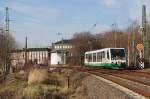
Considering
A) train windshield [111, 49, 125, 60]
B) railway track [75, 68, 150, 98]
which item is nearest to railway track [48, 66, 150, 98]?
railway track [75, 68, 150, 98]

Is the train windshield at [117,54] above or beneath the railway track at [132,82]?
above

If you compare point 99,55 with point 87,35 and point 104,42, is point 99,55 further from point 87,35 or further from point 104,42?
point 87,35

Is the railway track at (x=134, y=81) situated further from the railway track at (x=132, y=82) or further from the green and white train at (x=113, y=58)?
the green and white train at (x=113, y=58)

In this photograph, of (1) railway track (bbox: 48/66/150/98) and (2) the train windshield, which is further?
(2) the train windshield

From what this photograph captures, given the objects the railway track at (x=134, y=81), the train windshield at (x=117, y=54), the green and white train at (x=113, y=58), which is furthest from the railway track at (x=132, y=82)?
the train windshield at (x=117, y=54)

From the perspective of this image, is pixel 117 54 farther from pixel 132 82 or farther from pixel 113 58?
pixel 132 82

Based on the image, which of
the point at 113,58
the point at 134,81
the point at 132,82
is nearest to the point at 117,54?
the point at 113,58

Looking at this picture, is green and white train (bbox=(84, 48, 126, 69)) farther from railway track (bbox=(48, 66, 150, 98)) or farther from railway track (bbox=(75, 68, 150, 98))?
railway track (bbox=(75, 68, 150, 98))

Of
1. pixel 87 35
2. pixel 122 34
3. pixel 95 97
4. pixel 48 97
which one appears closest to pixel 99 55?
pixel 48 97

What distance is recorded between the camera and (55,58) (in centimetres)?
12075

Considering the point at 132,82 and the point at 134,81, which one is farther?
the point at 134,81

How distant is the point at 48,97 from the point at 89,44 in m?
104

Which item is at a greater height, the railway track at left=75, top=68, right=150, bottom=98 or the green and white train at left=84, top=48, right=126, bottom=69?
the green and white train at left=84, top=48, right=126, bottom=69

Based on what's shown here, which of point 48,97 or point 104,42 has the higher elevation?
point 104,42
